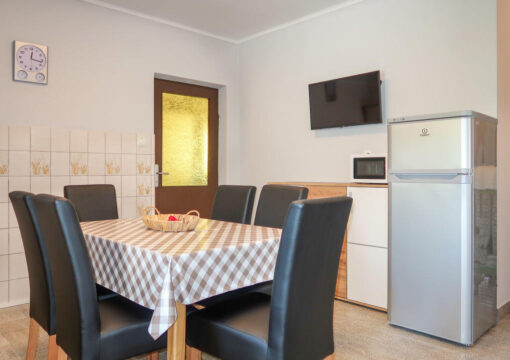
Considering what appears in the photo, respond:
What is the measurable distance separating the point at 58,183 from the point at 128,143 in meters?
0.73

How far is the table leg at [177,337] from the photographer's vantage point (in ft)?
4.87

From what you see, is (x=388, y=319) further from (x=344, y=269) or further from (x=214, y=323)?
(x=214, y=323)

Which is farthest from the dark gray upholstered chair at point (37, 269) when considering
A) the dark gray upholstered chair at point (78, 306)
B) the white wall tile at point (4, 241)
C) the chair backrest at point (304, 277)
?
the white wall tile at point (4, 241)

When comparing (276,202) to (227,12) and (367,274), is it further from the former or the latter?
(227,12)

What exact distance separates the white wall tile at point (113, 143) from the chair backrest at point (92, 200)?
2.79ft

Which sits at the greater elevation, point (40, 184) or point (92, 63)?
point (92, 63)

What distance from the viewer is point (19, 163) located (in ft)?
10.6

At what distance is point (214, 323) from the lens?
5.13 ft

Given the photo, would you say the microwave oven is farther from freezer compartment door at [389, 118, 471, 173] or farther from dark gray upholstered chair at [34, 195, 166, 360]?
dark gray upholstered chair at [34, 195, 166, 360]

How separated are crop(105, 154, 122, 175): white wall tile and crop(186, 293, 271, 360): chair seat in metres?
2.38

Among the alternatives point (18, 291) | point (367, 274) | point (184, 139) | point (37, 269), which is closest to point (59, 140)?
point (18, 291)

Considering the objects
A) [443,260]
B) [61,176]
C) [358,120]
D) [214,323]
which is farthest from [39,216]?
[358,120]

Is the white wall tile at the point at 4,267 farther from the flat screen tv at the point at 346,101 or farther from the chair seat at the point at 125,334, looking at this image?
the flat screen tv at the point at 346,101

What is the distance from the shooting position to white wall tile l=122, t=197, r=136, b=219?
383 cm
